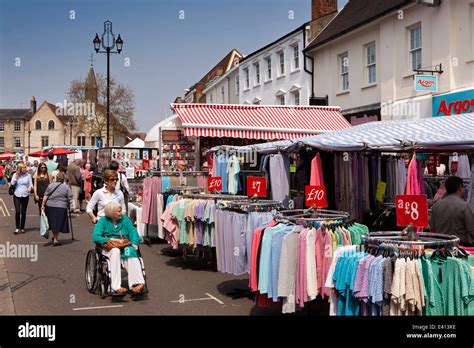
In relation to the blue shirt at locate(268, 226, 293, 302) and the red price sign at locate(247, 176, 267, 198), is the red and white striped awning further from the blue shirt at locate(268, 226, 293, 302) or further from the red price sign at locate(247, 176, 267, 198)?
the blue shirt at locate(268, 226, 293, 302)

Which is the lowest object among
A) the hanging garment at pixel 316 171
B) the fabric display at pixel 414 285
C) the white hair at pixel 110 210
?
the fabric display at pixel 414 285

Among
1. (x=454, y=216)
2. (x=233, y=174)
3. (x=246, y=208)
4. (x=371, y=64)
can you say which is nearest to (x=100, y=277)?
(x=246, y=208)

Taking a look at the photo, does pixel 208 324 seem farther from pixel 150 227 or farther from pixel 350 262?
pixel 150 227

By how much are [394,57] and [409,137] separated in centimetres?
1206

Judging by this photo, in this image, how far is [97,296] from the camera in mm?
6945

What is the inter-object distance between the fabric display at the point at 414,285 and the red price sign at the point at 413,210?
0.35 metres

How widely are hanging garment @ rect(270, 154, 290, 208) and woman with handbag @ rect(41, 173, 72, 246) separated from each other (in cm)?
486

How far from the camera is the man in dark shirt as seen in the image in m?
5.94

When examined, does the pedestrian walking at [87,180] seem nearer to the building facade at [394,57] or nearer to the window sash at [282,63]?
the building facade at [394,57]

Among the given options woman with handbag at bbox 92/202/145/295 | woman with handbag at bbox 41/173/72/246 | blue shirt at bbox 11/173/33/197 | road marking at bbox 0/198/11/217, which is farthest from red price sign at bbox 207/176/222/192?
road marking at bbox 0/198/11/217

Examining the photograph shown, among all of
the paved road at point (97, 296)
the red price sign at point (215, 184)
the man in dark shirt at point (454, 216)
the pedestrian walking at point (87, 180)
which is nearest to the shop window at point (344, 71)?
the pedestrian walking at point (87, 180)

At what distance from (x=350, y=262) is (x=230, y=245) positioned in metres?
2.73

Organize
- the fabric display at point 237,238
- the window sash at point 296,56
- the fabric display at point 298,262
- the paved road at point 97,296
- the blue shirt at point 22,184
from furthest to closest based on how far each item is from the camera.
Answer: the window sash at point 296,56, the blue shirt at point 22,184, the fabric display at point 237,238, the paved road at point 97,296, the fabric display at point 298,262

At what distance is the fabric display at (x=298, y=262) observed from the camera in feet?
16.8
